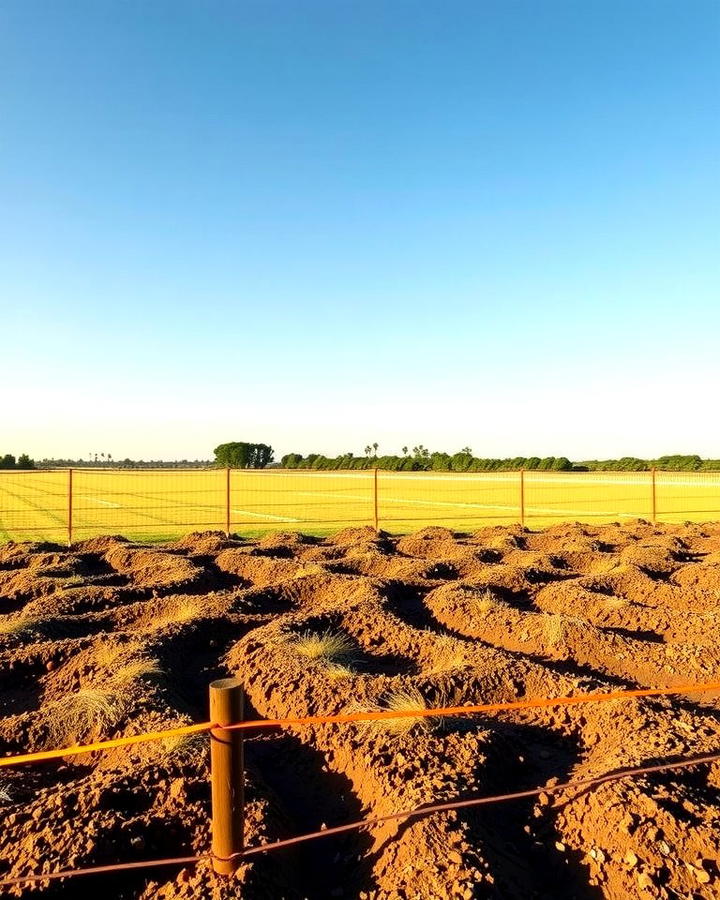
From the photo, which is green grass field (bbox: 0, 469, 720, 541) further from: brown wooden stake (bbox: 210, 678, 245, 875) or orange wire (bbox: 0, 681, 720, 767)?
brown wooden stake (bbox: 210, 678, 245, 875)

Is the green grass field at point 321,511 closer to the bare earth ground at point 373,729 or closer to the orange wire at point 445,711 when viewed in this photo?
the bare earth ground at point 373,729

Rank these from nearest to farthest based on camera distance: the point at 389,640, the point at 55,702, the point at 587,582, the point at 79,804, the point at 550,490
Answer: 1. the point at 79,804
2. the point at 55,702
3. the point at 389,640
4. the point at 587,582
5. the point at 550,490

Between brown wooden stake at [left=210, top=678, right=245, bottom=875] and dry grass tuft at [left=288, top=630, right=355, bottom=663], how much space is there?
343 cm

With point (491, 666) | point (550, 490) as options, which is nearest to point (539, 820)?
point (491, 666)

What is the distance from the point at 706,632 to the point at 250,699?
523 cm

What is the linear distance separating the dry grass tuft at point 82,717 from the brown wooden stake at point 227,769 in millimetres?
2622

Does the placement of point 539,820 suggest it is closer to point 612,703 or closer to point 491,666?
point 612,703

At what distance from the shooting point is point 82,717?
5.67 meters

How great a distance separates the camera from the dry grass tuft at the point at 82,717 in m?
5.53

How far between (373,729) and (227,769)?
221 cm

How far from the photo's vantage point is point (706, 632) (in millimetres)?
8125

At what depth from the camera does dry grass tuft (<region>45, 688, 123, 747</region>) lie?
5.53 m

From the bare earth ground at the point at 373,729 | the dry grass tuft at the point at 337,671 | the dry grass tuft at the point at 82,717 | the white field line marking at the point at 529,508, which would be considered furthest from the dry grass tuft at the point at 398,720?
the white field line marking at the point at 529,508

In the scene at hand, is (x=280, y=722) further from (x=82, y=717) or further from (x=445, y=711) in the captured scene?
(x=82, y=717)
